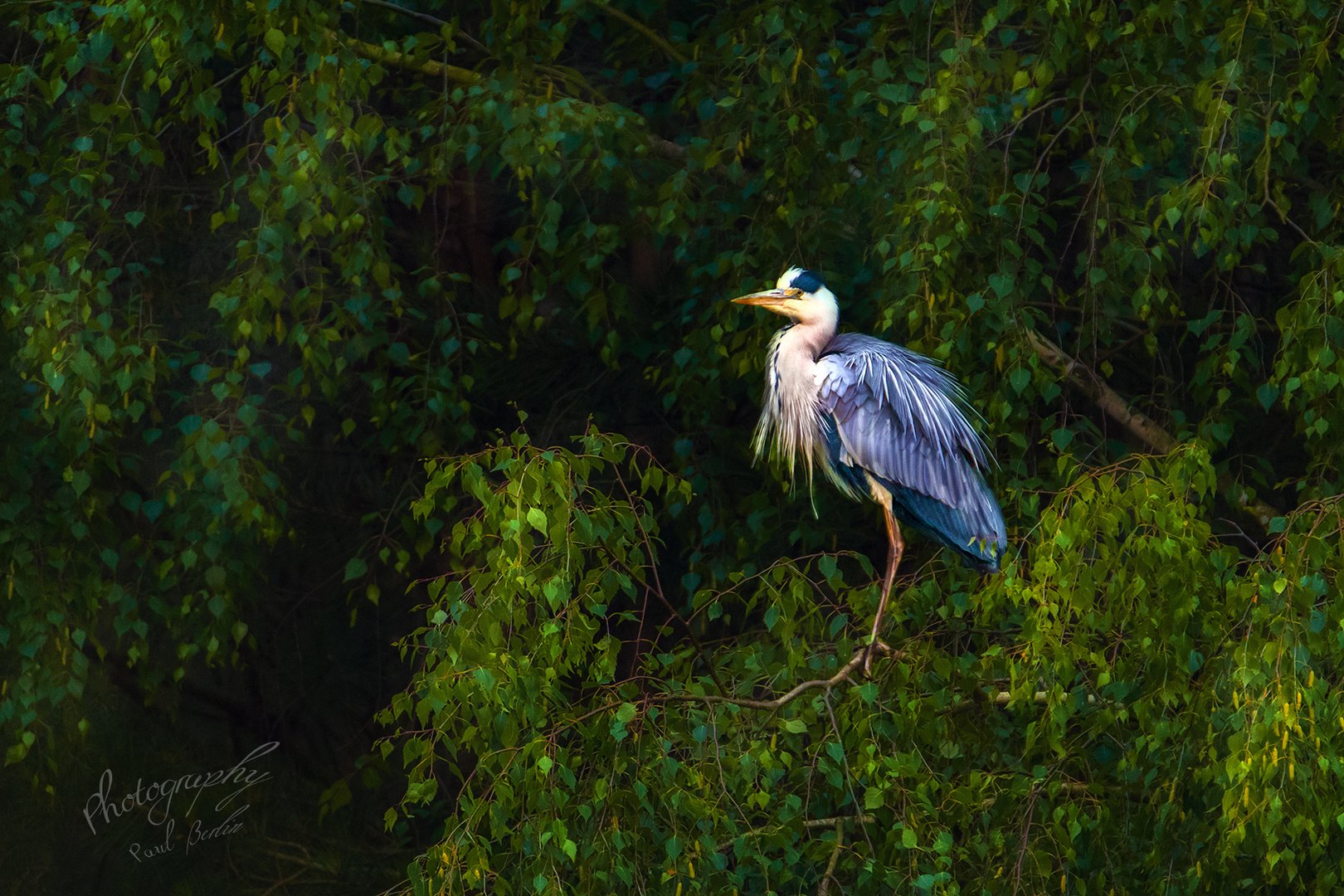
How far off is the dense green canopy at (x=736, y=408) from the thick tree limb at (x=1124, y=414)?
0.06 feet

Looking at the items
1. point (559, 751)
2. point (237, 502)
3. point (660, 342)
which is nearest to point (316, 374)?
point (237, 502)

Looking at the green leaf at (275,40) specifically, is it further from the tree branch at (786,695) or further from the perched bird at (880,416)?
the tree branch at (786,695)

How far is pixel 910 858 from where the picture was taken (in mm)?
1941

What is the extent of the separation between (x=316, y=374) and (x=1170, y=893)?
166 cm

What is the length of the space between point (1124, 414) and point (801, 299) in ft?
2.19

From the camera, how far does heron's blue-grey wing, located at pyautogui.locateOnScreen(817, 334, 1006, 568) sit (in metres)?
2.58

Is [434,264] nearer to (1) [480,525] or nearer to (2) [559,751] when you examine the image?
(1) [480,525]

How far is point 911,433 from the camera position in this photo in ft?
8.77

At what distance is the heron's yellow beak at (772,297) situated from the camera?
8.49 feet

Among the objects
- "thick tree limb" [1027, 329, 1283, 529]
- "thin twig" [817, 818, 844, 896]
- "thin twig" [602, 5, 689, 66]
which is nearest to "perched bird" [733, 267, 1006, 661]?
"thick tree limb" [1027, 329, 1283, 529]
